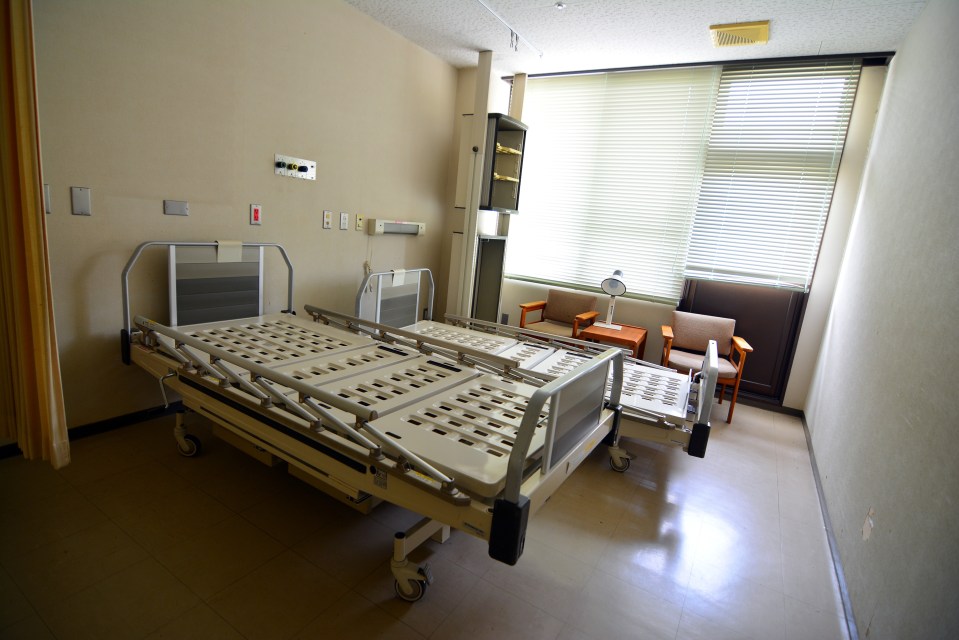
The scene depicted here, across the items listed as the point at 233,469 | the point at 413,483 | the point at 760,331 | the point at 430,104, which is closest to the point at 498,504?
the point at 413,483

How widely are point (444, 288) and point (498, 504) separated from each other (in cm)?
400

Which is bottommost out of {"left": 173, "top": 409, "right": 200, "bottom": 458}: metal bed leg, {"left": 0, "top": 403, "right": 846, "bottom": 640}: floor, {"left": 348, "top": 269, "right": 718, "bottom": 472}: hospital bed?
{"left": 0, "top": 403, "right": 846, "bottom": 640}: floor

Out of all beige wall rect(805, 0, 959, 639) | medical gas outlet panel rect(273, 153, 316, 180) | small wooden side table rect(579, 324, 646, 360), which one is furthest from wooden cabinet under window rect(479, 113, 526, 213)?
beige wall rect(805, 0, 959, 639)

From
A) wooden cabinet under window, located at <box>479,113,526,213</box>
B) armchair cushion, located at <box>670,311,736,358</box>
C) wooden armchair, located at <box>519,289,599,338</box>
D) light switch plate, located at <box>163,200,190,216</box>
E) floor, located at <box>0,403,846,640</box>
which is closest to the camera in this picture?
floor, located at <box>0,403,846,640</box>

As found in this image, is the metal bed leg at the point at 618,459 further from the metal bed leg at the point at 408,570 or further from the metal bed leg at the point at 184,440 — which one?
the metal bed leg at the point at 184,440

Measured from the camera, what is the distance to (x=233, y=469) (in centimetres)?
250

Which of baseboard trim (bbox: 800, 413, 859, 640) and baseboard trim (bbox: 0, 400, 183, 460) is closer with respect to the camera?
baseboard trim (bbox: 800, 413, 859, 640)

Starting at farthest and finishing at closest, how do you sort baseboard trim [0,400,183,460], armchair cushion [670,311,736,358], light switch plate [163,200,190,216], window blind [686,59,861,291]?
armchair cushion [670,311,736,358]
window blind [686,59,861,291]
light switch plate [163,200,190,216]
baseboard trim [0,400,183,460]

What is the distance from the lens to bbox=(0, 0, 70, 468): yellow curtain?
183 cm

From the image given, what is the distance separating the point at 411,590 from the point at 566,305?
3675 millimetres

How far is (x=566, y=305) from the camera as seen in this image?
499 cm

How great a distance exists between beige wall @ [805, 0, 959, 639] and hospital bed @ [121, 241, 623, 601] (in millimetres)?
1077

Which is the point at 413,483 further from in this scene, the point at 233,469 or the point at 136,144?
the point at 136,144

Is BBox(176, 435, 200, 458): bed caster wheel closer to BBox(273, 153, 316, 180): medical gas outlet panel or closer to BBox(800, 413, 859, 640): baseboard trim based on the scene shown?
BBox(273, 153, 316, 180): medical gas outlet panel
